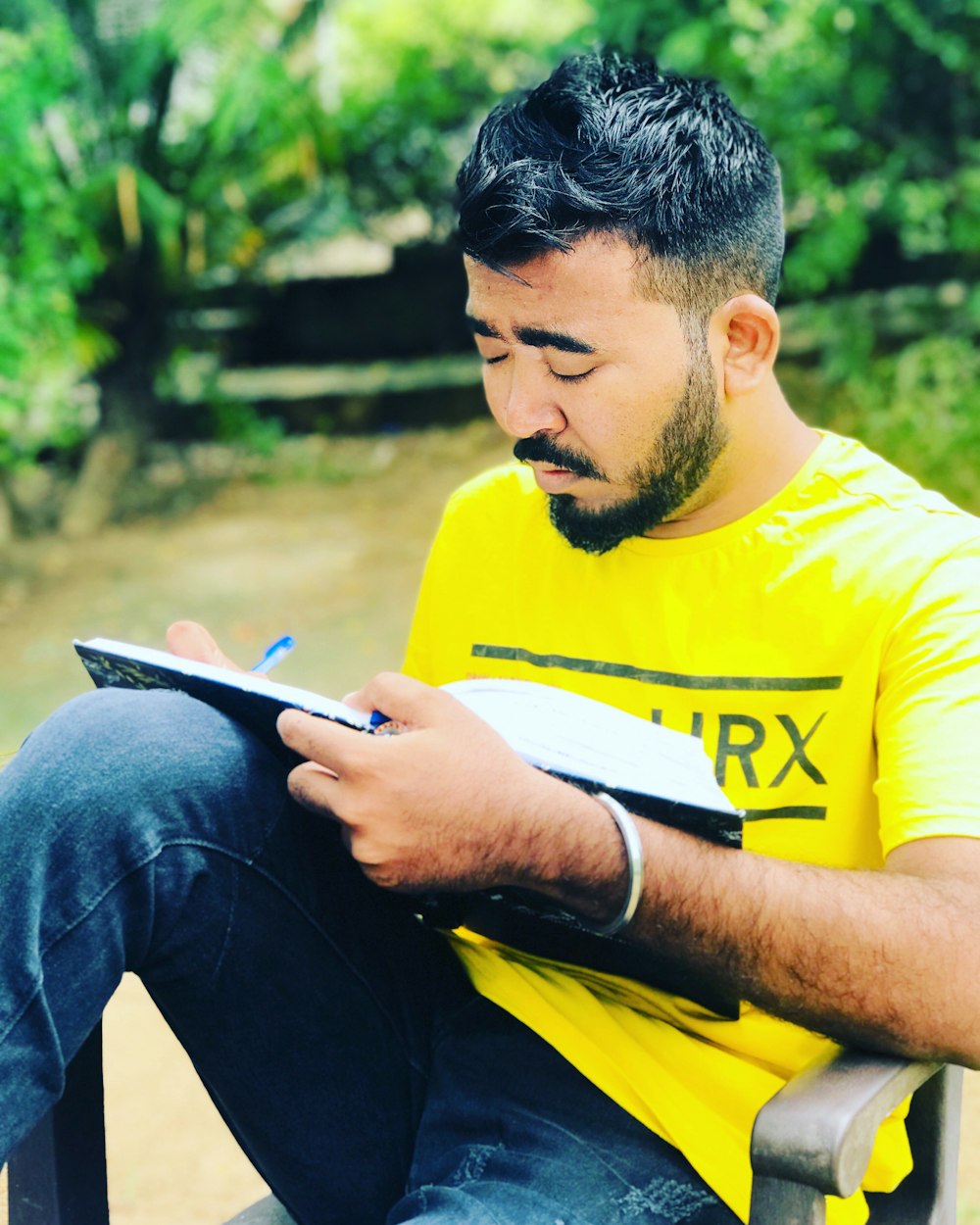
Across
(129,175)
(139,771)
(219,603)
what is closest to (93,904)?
(139,771)

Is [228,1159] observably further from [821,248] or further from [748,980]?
[821,248]

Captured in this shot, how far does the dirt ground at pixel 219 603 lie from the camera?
284 cm

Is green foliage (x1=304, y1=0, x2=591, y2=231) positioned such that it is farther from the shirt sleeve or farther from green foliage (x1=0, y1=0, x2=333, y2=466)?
the shirt sleeve

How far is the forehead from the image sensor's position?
168 centimetres

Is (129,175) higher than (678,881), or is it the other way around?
(129,175)

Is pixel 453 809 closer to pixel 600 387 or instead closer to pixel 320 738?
pixel 320 738

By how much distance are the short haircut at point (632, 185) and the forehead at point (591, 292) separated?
0.04 ft

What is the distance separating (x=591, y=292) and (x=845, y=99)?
5.31m

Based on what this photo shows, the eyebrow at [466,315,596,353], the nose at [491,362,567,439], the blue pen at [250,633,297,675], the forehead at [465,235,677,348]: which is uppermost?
the forehead at [465,235,677,348]

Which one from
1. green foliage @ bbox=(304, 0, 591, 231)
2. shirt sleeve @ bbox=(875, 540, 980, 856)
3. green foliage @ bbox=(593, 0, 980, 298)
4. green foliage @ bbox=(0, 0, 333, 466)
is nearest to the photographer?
shirt sleeve @ bbox=(875, 540, 980, 856)

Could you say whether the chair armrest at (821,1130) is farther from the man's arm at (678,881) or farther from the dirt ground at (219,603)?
the dirt ground at (219,603)

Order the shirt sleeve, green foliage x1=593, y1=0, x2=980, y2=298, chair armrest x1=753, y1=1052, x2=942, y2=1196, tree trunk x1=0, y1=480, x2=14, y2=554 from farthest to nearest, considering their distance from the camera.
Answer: tree trunk x1=0, y1=480, x2=14, y2=554
green foliage x1=593, y1=0, x2=980, y2=298
the shirt sleeve
chair armrest x1=753, y1=1052, x2=942, y2=1196

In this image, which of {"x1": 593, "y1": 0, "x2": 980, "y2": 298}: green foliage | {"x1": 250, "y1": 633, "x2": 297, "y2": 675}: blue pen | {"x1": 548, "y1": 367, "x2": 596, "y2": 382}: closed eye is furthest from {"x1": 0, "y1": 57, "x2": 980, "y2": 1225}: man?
{"x1": 593, "y1": 0, "x2": 980, "y2": 298}: green foliage

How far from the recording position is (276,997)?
152 centimetres
